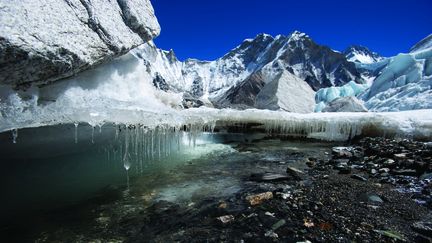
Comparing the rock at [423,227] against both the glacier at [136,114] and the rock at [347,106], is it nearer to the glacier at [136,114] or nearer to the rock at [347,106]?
the glacier at [136,114]

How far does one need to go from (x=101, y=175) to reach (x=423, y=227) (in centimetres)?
778

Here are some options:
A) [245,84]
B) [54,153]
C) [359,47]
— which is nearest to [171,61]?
[245,84]

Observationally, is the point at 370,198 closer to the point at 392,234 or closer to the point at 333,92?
the point at 392,234

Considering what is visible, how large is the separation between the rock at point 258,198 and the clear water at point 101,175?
2.05 ft

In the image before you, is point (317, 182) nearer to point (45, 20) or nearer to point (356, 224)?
point (356, 224)

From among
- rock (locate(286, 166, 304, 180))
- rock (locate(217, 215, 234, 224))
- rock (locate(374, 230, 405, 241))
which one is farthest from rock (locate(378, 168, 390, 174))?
rock (locate(217, 215, 234, 224))

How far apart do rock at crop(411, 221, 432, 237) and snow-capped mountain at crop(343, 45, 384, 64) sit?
161 m

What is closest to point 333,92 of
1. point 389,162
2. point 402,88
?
point 402,88

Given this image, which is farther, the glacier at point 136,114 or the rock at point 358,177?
the rock at point 358,177

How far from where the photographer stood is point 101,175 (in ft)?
28.4

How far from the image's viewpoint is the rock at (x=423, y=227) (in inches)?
169

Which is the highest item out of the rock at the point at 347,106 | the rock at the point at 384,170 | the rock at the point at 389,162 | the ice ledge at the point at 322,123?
the rock at the point at 347,106

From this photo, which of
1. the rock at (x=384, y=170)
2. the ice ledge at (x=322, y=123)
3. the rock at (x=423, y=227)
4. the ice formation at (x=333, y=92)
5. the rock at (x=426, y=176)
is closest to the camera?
the rock at (x=423, y=227)

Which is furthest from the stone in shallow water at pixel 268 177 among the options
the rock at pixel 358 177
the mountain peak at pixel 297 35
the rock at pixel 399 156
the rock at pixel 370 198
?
the mountain peak at pixel 297 35
